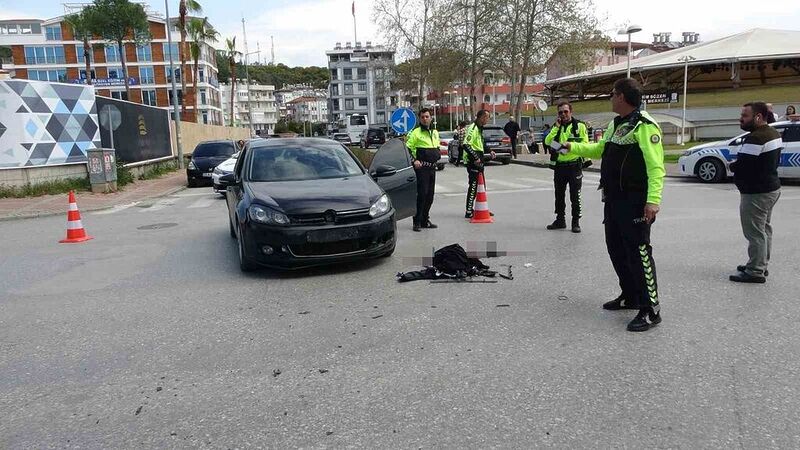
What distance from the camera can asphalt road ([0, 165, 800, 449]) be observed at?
10.7ft

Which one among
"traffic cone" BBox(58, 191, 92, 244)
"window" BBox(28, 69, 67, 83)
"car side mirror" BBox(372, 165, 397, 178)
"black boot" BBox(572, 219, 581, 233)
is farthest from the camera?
"window" BBox(28, 69, 67, 83)

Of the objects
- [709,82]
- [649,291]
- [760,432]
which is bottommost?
[760,432]

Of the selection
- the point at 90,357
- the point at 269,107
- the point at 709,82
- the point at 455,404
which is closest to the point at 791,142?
the point at 455,404

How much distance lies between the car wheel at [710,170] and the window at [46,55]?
3363 inches

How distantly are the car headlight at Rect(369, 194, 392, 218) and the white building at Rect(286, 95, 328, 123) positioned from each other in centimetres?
14797

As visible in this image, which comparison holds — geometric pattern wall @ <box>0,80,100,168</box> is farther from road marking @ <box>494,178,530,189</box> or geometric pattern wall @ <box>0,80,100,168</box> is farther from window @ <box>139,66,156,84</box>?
window @ <box>139,66,156,84</box>

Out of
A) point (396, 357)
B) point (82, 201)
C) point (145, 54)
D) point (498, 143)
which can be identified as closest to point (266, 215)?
point (396, 357)

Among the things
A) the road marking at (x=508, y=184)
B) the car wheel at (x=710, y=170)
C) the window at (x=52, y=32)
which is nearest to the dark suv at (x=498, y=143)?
the road marking at (x=508, y=184)

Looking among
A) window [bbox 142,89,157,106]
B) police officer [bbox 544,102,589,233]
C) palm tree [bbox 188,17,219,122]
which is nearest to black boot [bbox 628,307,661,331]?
police officer [bbox 544,102,589,233]

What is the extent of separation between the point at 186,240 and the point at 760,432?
843 centimetres

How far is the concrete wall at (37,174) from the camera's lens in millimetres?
16281

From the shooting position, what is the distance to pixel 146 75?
8181 centimetres

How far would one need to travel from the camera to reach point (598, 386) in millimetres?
3721

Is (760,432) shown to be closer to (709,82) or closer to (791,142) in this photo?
(791,142)
